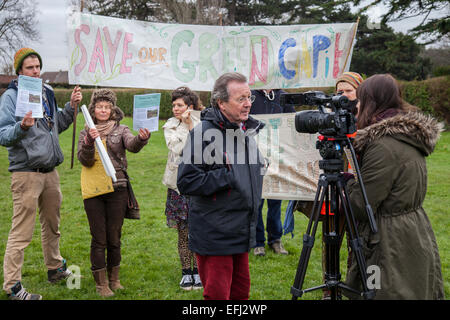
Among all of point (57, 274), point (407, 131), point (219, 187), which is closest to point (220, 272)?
point (219, 187)

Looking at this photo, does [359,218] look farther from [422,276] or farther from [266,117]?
[266,117]

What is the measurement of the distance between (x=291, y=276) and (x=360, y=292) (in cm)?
201

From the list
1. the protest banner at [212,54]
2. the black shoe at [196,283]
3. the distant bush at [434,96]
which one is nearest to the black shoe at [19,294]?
the black shoe at [196,283]

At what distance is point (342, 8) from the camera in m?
24.1

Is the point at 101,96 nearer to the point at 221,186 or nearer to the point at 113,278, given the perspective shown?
the point at 113,278

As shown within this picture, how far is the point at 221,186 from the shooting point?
8.50 feet

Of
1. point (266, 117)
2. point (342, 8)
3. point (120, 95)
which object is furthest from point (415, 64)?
point (266, 117)

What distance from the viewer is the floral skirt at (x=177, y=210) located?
423 centimetres

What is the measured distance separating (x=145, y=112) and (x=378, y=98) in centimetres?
199

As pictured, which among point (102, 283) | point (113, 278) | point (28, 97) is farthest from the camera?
point (113, 278)

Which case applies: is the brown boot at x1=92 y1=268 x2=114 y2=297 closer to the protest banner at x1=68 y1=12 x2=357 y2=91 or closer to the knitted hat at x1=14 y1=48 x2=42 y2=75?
the protest banner at x1=68 y1=12 x2=357 y2=91

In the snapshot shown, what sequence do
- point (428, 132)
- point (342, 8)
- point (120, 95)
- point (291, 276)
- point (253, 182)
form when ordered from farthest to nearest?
point (120, 95) < point (342, 8) < point (291, 276) < point (253, 182) < point (428, 132)

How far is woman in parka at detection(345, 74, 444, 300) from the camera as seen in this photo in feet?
8.29

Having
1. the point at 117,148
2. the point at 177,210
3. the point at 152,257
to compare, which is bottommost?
the point at 152,257
